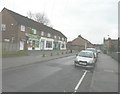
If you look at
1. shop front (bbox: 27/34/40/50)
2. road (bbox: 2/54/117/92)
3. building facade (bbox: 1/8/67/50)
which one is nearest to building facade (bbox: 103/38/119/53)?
building facade (bbox: 1/8/67/50)

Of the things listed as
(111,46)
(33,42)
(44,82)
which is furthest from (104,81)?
(111,46)

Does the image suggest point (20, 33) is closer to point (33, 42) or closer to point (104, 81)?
point (33, 42)

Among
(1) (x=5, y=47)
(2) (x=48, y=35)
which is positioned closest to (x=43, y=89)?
(1) (x=5, y=47)

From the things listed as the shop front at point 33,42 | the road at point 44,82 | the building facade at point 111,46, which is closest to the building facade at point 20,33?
the shop front at point 33,42

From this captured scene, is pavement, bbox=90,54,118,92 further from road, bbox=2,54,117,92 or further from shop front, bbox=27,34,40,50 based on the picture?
shop front, bbox=27,34,40,50

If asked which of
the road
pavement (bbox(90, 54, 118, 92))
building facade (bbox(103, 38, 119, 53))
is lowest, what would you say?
pavement (bbox(90, 54, 118, 92))

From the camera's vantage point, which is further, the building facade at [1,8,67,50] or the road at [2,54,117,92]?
the building facade at [1,8,67,50]

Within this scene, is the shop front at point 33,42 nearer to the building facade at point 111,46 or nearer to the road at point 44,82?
the building facade at point 111,46

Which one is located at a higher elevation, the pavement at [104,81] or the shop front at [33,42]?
the shop front at [33,42]

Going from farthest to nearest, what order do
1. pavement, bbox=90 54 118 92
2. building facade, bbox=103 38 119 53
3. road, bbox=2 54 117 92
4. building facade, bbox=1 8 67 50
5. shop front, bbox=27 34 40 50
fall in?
1. building facade, bbox=103 38 119 53
2. shop front, bbox=27 34 40 50
3. building facade, bbox=1 8 67 50
4. pavement, bbox=90 54 118 92
5. road, bbox=2 54 117 92

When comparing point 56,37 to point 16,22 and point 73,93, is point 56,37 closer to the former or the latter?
point 16,22

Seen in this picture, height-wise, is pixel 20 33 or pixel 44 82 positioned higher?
pixel 20 33

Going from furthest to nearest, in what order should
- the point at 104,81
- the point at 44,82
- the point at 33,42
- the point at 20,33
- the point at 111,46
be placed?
the point at 111,46, the point at 33,42, the point at 20,33, the point at 104,81, the point at 44,82

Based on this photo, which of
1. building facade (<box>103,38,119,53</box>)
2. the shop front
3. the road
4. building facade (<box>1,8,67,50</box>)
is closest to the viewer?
the road
